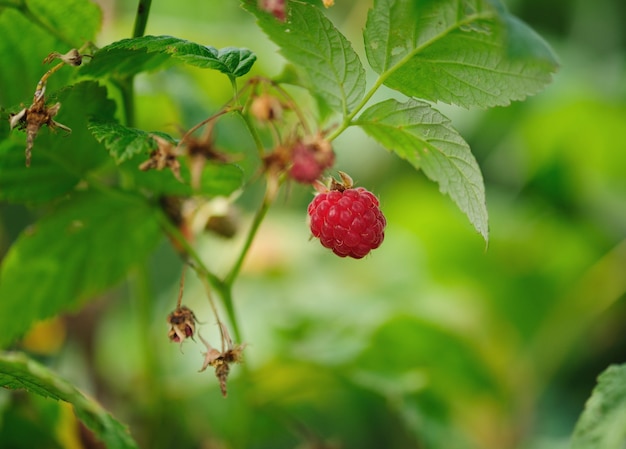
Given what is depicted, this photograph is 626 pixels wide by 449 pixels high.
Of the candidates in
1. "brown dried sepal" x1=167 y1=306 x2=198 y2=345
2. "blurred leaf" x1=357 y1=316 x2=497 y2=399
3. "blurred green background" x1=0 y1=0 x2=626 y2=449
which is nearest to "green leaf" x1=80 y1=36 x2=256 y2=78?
"brown dried sepal" x1=167 y1=306 x2=198 y2=345

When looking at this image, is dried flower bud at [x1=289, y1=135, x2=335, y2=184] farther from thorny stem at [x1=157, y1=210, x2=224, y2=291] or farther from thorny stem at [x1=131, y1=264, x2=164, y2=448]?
thorny stem at [x1=131, y1=264, x2=164, y2=448]

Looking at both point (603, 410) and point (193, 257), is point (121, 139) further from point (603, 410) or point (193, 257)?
point (603, 410)

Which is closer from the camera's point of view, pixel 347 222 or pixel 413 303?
pixel 347 222

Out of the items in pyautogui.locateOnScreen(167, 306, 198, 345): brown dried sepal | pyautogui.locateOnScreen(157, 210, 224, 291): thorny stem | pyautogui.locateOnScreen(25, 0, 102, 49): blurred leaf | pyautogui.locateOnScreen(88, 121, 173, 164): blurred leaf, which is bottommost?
pyautogui.locateOnScreen(167, 306, 198, 345): brown dried sepal

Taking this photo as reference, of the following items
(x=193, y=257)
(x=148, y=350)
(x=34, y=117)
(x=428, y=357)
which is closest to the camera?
(x=34, y=117)

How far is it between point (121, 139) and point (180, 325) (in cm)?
21

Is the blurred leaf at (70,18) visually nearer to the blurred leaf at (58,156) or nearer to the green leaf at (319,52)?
the blurred leaf at (58,156)

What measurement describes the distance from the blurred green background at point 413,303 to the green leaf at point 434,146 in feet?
1.53

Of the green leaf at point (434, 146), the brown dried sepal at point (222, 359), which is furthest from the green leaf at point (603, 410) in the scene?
the brown dried sepal at point (222, 359)

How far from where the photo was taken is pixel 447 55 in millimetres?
713

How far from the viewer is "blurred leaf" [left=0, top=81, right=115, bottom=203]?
30.6 inches

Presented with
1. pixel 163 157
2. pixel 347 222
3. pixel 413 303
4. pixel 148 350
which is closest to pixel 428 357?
pixel 413 303

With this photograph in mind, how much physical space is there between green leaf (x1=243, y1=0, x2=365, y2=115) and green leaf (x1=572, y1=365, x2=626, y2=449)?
1.24ft

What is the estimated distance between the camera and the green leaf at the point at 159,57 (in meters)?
0.67
